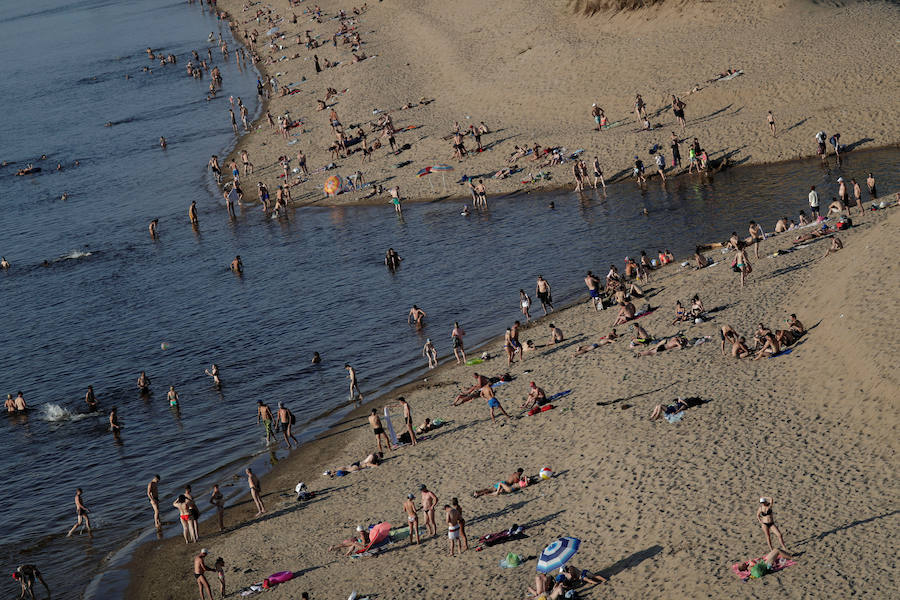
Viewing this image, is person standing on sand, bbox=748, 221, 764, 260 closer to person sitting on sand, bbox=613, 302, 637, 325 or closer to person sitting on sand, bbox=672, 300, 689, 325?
person sitting on sand, bbox=672, 300, 689, 325

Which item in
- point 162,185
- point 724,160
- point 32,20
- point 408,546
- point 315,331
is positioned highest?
point 32,20

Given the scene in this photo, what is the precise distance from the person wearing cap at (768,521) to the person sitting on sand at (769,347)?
8.47 m

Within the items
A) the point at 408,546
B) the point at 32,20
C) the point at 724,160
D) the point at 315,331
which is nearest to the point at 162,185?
the point at 315,331

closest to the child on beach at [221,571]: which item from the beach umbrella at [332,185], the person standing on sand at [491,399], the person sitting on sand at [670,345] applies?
the person standing on sand at [491,399]

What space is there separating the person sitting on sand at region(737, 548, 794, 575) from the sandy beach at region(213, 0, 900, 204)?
3011cm

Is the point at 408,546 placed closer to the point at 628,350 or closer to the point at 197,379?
the point at 628,350

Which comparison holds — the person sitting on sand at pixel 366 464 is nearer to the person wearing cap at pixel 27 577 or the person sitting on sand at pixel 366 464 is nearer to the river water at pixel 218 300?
the river water at pixel 218 300

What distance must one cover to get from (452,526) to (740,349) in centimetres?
975

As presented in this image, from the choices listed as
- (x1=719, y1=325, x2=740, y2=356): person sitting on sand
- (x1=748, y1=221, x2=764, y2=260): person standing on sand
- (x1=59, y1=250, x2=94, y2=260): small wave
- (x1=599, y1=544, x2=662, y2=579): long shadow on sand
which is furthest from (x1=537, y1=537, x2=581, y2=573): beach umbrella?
(x1=59, y1=250, x2=94, y2=260): small wave

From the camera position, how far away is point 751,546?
17.7 m

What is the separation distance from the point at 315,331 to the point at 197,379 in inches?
196

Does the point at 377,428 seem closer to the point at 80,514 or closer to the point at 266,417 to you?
the point at 266,417

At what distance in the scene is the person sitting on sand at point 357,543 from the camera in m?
22.0

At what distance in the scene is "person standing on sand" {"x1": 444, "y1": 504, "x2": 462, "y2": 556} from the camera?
20.2 m
